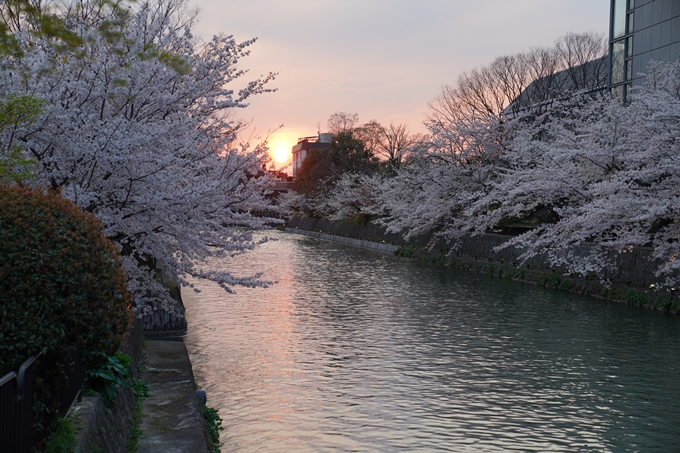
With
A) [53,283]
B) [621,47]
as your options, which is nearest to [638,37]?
[621,47]

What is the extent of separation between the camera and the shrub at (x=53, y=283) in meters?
5.30

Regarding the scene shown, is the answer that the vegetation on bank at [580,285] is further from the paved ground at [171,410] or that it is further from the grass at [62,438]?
the grass at [62,438]

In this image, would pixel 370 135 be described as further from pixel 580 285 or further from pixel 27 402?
pixel 27 402

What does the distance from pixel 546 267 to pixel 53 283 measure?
24785 millimetres

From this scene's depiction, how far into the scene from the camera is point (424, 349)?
14.5 m

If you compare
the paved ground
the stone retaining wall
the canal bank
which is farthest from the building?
the paved ground

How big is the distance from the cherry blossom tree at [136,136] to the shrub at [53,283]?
2.97 m

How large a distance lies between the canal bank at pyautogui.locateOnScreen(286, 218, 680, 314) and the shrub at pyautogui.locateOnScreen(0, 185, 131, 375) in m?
18.0

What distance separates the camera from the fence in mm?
4445

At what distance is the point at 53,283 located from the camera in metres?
5.56

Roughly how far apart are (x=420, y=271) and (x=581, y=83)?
26400 mm

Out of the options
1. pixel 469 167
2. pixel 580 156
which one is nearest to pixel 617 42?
pixel 469 167

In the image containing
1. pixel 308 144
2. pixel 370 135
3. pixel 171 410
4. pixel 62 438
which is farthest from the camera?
pixel 308 144

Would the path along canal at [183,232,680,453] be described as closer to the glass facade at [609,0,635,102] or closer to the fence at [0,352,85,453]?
the fence at [0,352,85,453]
